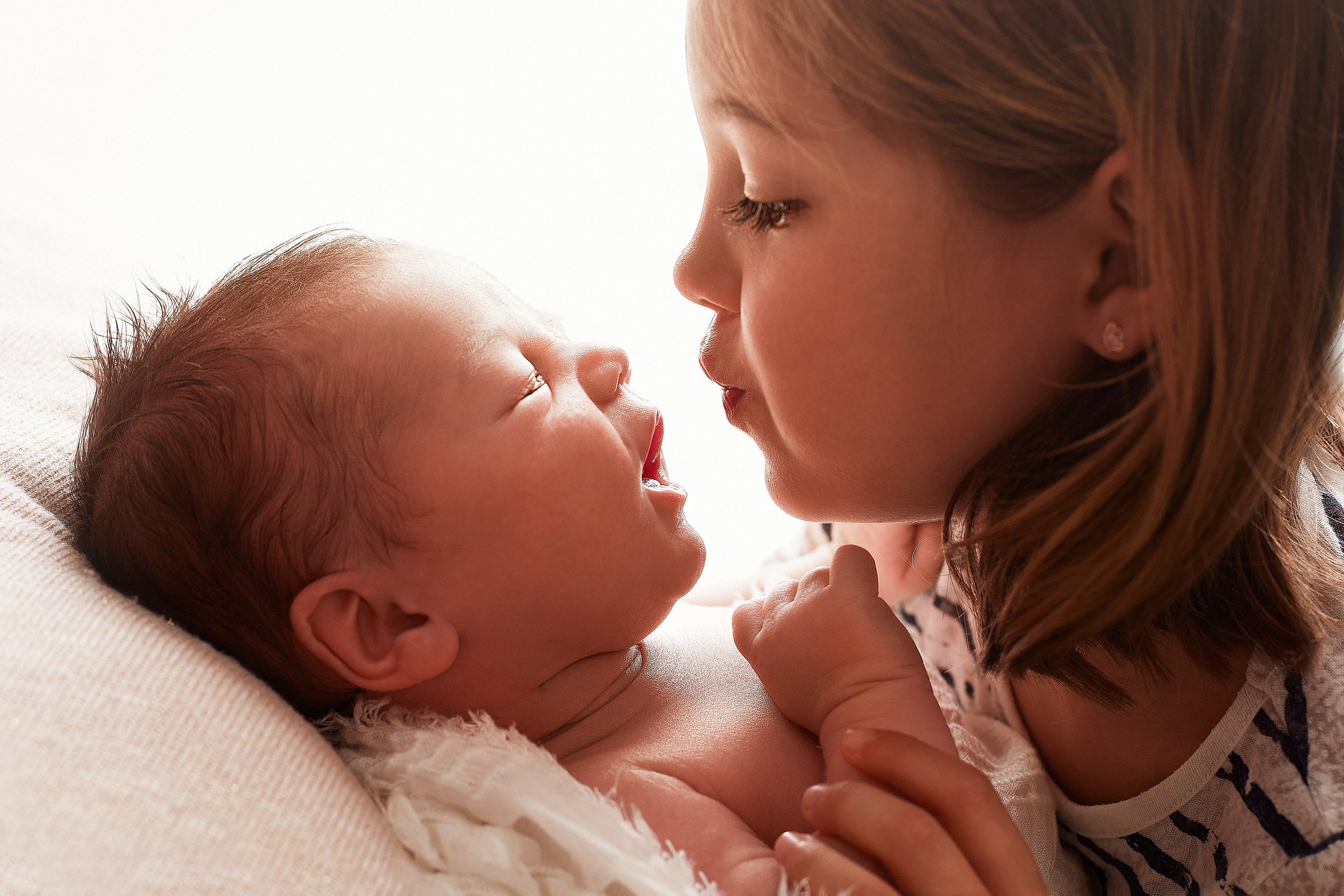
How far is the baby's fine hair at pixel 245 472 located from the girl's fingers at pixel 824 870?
→ 438mm

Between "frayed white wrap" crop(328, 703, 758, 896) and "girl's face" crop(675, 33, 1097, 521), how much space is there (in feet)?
1.24

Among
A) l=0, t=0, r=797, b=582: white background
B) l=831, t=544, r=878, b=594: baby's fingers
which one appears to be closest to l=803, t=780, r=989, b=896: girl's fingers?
l=831, t=544, r=878, b=594: baby's fingers

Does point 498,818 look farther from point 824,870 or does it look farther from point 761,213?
point 761,213

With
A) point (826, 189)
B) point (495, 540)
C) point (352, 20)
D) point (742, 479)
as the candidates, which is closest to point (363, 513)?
point (495, 540)

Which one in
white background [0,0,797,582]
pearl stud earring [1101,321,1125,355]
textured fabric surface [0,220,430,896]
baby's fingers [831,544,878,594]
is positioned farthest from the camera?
white background [0,0,797,582]

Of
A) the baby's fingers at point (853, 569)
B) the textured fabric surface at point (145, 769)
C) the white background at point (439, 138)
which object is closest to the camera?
the textured fabric surface at point (145, 769)

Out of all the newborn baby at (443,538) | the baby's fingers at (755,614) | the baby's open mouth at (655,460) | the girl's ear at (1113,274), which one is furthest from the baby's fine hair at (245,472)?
the girl's ear at (1113,274)

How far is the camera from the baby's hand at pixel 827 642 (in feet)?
3.25

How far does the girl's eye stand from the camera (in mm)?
913

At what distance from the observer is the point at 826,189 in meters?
0.87

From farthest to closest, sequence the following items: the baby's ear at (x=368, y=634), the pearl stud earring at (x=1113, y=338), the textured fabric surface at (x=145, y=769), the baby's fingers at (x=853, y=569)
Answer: the baby's fingers at (x=853, y=569) < the baby's ear at (x=368, y=634) < the pearl stud earring at (x=1113, y=338) < the textured fabric surface at (x=145, y=769)

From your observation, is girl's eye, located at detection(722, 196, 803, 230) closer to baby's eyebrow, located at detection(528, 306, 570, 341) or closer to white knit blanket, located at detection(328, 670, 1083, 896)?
baby's eyebrow, located at detection(528, 306, 570, 341)

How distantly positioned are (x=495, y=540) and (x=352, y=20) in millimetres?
1650

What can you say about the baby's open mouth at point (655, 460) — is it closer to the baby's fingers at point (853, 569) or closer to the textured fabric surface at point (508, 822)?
the baby's fingers at point (853, 569)
